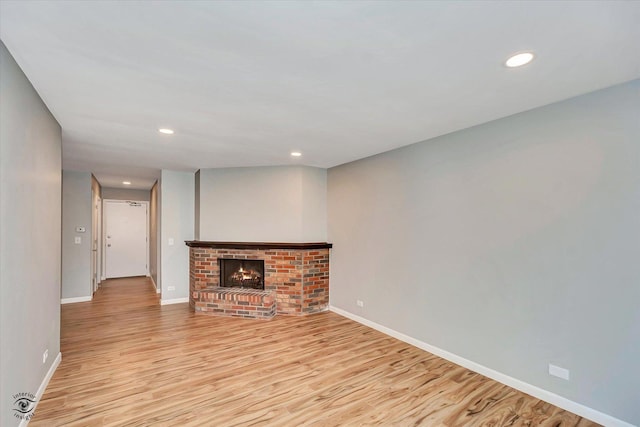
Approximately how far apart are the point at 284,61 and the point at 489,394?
3112 mm

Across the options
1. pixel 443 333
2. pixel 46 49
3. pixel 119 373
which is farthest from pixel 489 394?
pixel 46 49

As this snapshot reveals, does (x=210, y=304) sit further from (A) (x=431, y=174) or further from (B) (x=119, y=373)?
(A) (x=431, y=174)

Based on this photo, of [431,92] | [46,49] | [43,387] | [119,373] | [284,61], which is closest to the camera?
[46,49]

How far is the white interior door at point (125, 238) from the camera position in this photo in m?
7.99

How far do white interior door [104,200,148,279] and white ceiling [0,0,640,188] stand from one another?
5614 millimetres

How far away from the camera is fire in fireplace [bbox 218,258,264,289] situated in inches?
206

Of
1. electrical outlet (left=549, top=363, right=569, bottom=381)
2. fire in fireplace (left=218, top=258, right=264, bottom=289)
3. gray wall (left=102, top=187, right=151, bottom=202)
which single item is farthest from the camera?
gray wall (left=102, top=187, right=151, bottom=202)

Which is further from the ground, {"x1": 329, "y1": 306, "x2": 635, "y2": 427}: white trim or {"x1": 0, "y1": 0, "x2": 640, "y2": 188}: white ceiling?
{"x1": 0, "y1": 0, "x2": 640, "y2": 188}: white ceiling

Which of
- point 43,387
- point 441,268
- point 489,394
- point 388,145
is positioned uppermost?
point 388,145

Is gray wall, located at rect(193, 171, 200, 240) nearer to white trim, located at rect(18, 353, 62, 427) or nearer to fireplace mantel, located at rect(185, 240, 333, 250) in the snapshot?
fireplace mantel, located at rect(185, 240, 333, 250)

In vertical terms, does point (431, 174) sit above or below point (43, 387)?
above

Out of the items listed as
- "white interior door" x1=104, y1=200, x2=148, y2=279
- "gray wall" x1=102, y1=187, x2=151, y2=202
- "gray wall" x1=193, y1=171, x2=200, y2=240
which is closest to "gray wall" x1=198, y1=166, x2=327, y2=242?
"gray wall" x1=193, y1=171, x2=200, y2=240

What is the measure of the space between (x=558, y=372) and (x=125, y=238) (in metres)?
9.18

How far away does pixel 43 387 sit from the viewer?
8.50 feet
